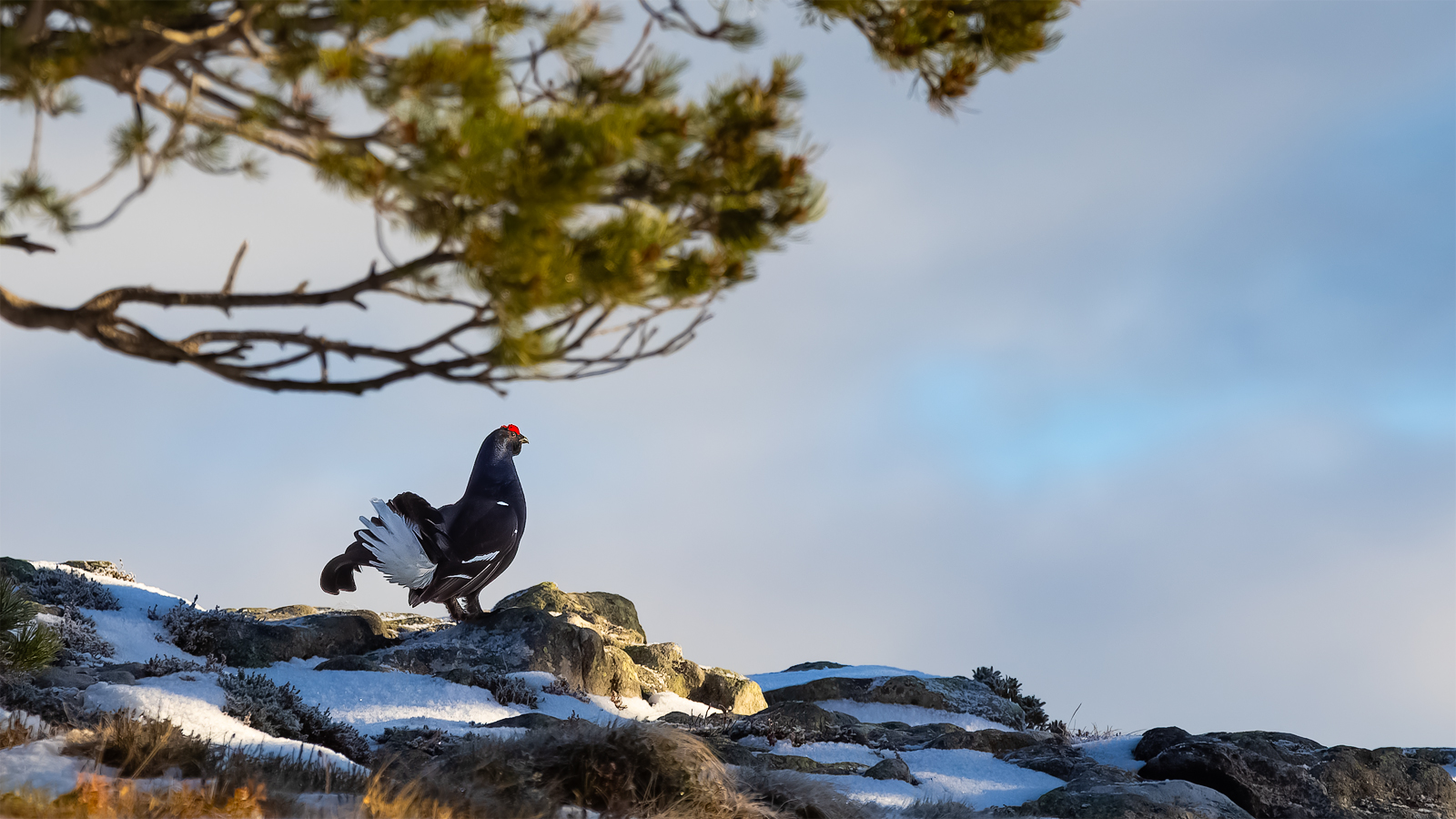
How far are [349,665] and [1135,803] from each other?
832 cm

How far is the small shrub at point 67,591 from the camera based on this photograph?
500 inches

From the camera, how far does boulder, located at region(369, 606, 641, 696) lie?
1215 centimetres

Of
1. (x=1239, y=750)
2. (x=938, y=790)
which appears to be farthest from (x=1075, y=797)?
(x=1239, y=750)

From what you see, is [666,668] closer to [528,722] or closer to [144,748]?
[528,722]

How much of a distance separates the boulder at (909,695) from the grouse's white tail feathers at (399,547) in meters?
5.72

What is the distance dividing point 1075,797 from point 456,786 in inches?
218

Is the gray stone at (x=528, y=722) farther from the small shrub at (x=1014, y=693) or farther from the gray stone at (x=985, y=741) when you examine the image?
the small shrub at (x=1014, y=693)

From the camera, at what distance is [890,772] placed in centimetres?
916

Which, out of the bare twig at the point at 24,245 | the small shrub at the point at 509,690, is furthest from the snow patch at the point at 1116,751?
the bare twig at the point at 24,245

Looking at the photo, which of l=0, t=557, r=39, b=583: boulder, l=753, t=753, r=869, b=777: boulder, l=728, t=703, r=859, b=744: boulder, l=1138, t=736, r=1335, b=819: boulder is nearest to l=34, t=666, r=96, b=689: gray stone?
l=0, t=557, r=39, b=583: boulder

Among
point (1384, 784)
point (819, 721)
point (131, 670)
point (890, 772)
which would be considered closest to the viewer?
point (890, 772)

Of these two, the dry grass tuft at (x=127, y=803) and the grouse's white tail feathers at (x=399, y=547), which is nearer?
the dry grass tuft at (x=127, y=803)

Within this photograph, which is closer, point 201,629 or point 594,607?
point 201,629

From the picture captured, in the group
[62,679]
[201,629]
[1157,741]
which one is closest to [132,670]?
[62,679]
